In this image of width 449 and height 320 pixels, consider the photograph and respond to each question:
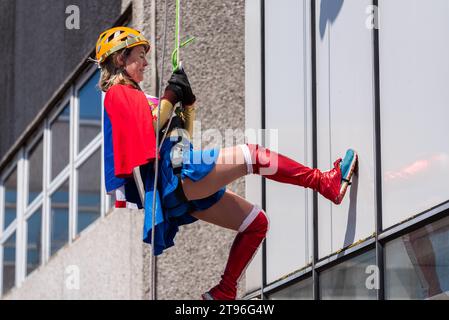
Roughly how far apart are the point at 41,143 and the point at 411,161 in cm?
931

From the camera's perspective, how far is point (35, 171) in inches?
825

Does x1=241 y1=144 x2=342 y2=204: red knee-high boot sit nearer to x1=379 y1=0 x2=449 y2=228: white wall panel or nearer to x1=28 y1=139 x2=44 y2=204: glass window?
x1=379 y1=0 x2=449 y2=228: white wall panel

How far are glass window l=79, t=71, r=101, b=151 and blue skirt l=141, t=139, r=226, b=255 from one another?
6.73m

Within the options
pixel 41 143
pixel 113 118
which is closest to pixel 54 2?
pixel 41 143

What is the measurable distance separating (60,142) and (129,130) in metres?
8.30

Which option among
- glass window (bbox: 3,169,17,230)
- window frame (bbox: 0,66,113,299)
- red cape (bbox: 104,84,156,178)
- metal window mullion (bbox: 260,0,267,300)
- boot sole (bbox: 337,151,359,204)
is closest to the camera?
red cape (bbox: 104,84,156,178)

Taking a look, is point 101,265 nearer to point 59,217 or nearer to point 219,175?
point 59,217

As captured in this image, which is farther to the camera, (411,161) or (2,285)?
(2,285)

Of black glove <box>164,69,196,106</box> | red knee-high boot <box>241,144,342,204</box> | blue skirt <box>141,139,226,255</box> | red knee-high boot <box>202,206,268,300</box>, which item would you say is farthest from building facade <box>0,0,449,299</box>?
black glove <box>164,69,196,106</box>

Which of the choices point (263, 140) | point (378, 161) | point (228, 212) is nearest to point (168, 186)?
point (228, 212)

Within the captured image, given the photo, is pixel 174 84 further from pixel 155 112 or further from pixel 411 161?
pixel 411 161

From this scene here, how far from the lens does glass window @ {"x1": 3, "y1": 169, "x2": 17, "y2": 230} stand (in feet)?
71.5

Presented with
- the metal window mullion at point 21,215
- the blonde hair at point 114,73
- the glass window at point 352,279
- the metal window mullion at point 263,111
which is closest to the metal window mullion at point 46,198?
the metal window mullion at point 21,215

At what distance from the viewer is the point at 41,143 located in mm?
20703
